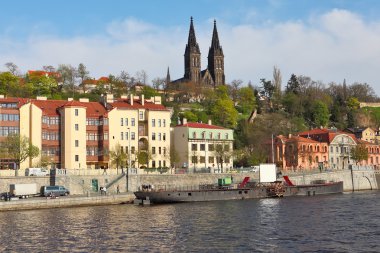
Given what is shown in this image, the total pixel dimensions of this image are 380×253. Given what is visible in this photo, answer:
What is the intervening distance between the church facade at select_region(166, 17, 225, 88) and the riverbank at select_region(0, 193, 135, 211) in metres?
129

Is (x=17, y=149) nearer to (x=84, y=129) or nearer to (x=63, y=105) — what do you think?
(x=84, y=129)

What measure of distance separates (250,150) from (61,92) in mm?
46359

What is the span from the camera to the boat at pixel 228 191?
68438mm

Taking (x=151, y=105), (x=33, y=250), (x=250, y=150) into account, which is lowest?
(x=33, y=250)

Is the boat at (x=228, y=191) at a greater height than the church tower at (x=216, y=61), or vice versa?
the church tower at (x=216, y=61)

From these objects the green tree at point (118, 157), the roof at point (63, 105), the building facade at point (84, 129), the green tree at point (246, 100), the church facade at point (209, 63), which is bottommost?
the green tree at point (118, 157)

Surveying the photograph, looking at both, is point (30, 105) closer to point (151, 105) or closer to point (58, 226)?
point (151, 105)

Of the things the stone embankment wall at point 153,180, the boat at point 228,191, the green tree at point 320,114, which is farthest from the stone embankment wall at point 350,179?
the green tree at point 320,114

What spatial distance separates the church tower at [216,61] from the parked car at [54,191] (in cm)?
13265

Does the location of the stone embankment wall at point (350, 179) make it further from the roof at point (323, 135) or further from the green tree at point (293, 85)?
the green tree at point (293, 85)

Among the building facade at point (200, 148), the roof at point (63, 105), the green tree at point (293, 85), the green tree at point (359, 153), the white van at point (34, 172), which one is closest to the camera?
the white van at point (34, 172)

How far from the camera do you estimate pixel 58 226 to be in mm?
44719

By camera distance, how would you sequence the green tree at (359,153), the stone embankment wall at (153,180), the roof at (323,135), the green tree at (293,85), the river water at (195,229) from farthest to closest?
the green tree at (293,85) < the roof at (323,135) < the green tree at (359,153) < the stone embankment wall at (153,180) < the river water at (195,229)

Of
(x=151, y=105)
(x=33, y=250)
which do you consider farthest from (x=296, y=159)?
(x=33, y=250)
